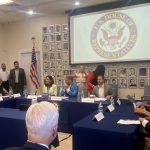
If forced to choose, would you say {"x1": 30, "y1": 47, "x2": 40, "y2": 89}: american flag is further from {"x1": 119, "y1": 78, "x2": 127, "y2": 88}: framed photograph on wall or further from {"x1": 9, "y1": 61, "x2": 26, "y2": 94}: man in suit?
{"x1": 119, "y1": 78, "x2": 127, "y2": 88}: framed photograph on wall

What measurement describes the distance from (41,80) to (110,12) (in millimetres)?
3077

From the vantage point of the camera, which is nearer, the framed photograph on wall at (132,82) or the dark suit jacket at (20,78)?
the framed photograph on wall at (132,82)

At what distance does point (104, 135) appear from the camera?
228 centimetres

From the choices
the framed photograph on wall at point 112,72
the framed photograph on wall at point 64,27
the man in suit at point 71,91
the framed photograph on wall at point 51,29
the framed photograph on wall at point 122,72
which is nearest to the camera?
the man in suit at point 71,91

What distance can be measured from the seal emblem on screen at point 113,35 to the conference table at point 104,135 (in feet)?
12.5

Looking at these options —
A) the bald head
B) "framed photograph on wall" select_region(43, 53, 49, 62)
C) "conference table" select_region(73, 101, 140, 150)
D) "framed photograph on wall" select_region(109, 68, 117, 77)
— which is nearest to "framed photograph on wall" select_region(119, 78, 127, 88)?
"framed photograph on wall" select_region(109, 68, 117, 77)

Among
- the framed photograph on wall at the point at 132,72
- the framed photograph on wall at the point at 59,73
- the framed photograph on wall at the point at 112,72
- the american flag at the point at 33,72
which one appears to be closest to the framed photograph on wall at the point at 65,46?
the framed photograph on wall at the point at 59,73

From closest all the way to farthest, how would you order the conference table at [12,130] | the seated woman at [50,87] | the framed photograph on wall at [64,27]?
1. the conference table at [12,130]
2. the seated woman at [50,87]
3. the framed photograph on wall at [64,27]

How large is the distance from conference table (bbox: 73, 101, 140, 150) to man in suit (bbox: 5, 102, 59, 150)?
1036 mm

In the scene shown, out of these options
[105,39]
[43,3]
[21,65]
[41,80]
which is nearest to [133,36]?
[105,39]

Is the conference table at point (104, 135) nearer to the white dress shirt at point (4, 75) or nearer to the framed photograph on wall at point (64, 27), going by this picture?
the framed photograph on wall at point (64, 27)

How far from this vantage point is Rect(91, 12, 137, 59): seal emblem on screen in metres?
6.07

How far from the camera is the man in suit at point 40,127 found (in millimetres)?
1285

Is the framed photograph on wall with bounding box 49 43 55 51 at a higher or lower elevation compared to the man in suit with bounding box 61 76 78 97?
higher
